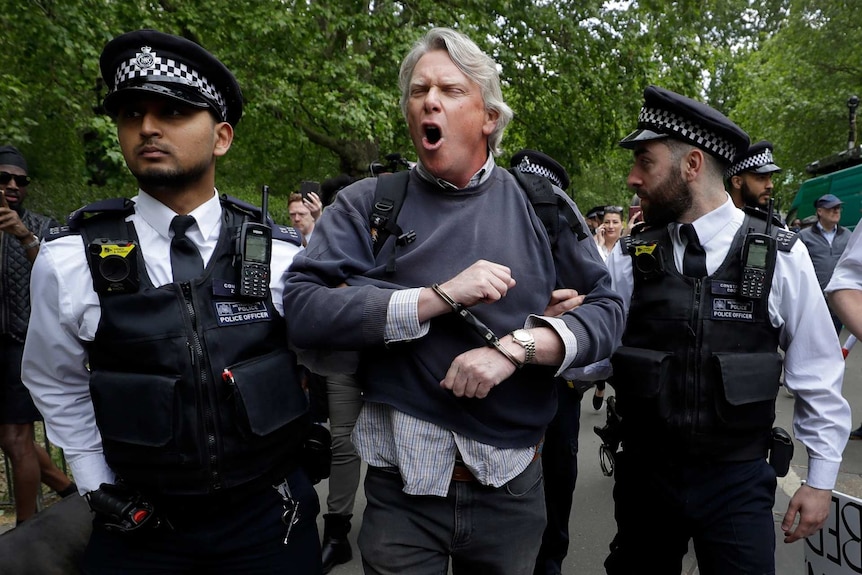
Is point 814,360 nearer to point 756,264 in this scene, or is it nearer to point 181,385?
point 756,264

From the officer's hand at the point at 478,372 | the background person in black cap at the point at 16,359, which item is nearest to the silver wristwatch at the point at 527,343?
the officer's hand at the point at 478,372

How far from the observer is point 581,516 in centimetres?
411

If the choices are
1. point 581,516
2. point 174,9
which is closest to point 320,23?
point 174,9

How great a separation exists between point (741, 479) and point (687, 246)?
0.80 meters

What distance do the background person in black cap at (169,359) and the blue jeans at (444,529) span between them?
285 millimetres

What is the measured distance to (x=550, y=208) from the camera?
1.82 meters

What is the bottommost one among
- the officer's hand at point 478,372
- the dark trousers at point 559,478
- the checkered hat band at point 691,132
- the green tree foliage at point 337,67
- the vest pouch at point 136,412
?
the dark trousers at point 559,478

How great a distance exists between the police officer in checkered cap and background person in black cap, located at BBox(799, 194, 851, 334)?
14.1 ft

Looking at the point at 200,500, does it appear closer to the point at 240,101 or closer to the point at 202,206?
the point at 202,206

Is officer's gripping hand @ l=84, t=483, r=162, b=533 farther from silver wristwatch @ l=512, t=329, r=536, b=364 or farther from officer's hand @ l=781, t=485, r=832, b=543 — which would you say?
officer's hand @ l=781, t=485, r=832, b=543

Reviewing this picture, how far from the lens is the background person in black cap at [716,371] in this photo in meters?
2.10

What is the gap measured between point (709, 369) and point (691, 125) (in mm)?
853

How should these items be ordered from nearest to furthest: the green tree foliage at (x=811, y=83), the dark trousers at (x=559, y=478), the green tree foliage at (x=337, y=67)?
1. the dark trousers at (x=559, y=478)
2. the green tree foliage at (x=337, y=67)
3. the green tree foliage at (x=811, y=83)

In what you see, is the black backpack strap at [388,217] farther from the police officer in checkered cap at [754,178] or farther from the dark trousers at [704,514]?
the police officer in checkered cap at [754,178]
